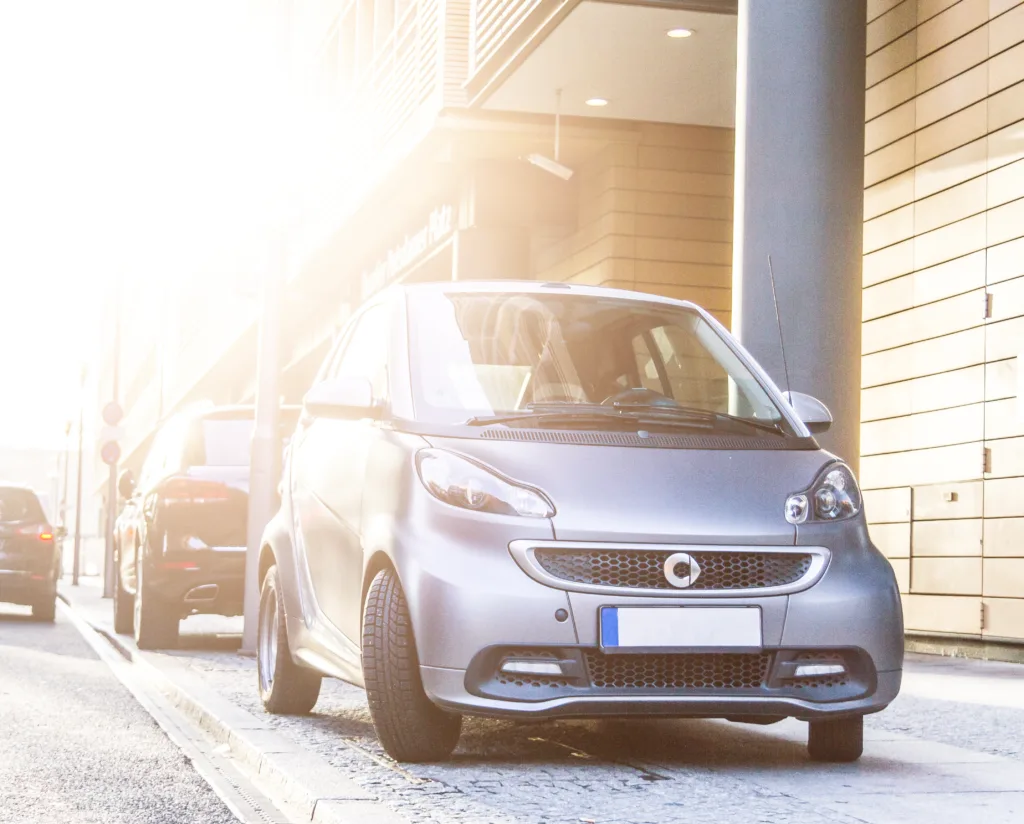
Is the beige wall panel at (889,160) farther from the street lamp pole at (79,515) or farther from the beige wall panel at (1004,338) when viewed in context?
the street lamp pole at (79,515)

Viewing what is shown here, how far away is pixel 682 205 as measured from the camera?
17094 millimetres

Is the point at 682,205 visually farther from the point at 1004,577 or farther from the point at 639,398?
the point at 639,398

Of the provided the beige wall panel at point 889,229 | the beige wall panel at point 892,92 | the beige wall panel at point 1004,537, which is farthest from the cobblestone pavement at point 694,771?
the beige wall panel at point 892,92

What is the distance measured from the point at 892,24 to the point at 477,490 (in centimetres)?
812

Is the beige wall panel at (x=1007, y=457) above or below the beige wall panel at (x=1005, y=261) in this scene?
below

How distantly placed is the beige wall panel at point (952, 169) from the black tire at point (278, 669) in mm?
5781

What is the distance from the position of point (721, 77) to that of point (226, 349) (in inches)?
1026

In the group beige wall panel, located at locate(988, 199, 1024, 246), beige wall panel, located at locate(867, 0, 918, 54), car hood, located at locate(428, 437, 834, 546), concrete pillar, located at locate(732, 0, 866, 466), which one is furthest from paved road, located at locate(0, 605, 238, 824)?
beige wall panel, located at locate(867, 0, 918, 54)

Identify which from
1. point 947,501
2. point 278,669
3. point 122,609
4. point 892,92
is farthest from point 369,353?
point 122,609

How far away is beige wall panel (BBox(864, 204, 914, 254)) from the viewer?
12.1 metres

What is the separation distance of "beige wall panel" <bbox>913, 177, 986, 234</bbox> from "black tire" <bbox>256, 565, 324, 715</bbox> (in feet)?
18.6

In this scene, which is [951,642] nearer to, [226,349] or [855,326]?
[855,326]

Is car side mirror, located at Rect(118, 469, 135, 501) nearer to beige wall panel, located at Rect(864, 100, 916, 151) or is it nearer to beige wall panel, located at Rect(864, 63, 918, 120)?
beige wall panel, located at Rect(864, 100, 916, 151)

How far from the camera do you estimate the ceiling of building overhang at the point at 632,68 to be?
512 inches
